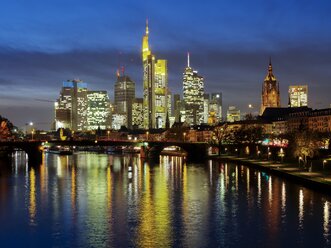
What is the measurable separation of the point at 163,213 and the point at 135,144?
8051 cm

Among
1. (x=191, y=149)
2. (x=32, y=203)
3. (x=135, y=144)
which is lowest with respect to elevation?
(x=32, y=203)

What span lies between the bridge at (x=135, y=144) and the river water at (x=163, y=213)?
146 feet

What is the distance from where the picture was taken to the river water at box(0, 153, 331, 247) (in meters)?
34.7

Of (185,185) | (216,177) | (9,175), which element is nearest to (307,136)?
(216,177)

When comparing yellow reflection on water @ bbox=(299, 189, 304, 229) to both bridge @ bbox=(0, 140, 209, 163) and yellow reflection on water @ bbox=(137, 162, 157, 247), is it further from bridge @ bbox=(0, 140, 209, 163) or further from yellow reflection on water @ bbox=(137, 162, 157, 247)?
bridge @ bbox=(0, 140, 209, 163)

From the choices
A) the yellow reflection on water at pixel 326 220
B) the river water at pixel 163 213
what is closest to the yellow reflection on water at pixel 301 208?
the river water at pixel 163 213

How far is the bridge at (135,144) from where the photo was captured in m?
113

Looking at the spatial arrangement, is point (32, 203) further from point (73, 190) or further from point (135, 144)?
point (135, 144)

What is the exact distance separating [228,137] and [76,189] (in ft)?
294

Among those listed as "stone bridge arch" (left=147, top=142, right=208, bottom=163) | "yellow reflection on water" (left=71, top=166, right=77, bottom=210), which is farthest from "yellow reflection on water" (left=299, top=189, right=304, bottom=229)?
"stone bridge arch" (left=147, top=142, right=208, bottom=163)

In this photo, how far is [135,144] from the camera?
124 meters

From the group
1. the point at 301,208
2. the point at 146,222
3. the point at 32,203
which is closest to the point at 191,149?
the point at 32,203

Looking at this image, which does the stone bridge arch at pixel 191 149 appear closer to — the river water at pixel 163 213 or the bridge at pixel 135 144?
the bridge at pixel 135 144

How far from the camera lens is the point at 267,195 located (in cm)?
5394
